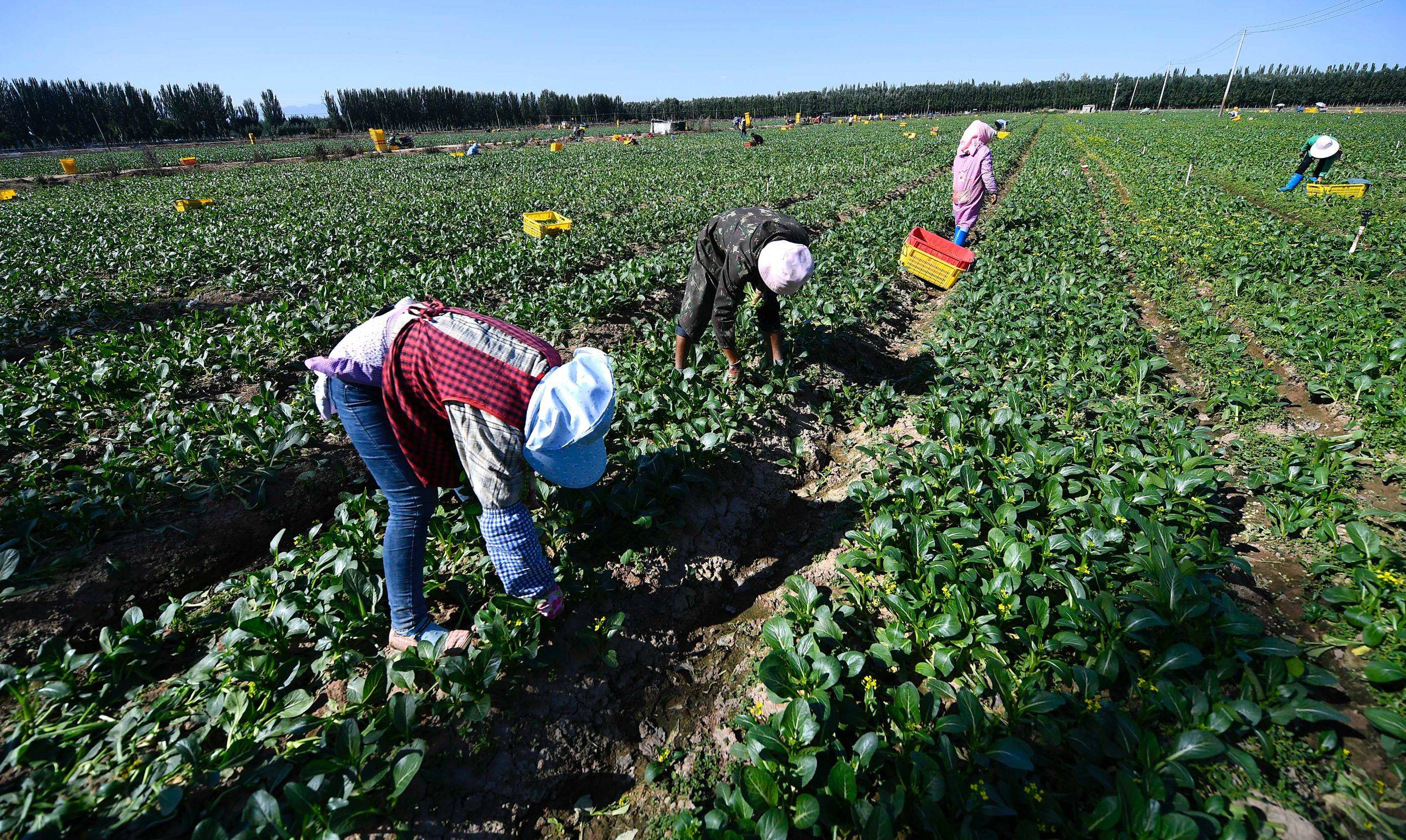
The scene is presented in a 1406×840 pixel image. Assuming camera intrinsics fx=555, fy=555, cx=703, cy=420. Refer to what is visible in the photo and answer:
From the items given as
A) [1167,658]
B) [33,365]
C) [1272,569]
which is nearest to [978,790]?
[1167,658]

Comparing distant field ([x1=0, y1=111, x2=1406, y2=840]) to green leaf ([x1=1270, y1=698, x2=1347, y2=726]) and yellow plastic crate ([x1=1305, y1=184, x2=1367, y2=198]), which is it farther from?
yellow plastic crate ([x1=1305, y1=184, x2=1367, y2=198])

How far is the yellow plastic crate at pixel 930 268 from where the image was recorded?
8016mm

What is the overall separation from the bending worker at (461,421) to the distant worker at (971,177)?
27.9 feet

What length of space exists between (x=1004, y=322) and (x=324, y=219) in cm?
1517

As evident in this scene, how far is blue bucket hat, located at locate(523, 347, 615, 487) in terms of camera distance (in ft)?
6.29

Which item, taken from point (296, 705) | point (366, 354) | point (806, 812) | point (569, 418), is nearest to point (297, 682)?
point (296, 705)

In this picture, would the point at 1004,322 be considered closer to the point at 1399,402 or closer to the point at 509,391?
the point at 1399,402

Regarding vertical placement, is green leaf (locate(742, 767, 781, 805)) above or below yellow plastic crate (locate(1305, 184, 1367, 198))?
below

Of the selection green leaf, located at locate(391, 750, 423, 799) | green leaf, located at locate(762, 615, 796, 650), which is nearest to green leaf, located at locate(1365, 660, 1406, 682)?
green leaf, located at locate(762, 615, 796, 650)

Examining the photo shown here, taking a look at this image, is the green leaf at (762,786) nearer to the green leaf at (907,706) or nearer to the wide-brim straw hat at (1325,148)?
the green leaf at (907,706)

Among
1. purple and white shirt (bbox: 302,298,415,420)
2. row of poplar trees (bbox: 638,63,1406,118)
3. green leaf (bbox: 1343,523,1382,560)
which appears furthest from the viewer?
row of poplar trees (bbox: 638,63,1406,118)

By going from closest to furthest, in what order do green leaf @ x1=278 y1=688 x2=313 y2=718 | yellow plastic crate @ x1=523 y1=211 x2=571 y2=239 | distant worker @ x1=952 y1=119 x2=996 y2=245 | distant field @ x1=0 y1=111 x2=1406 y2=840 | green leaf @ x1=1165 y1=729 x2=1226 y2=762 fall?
green leaf @ x1=1165 y1=729 x2=1226 y2=762, distant field @ x1=0 y1=111 x2=1406 y2=840, green leaf @ x1=278 y1=688 x2=313 y2=718, distant worker @ x1=952 y1=119 x2=996 y2=245, yellow plastic crate @ x1=523 y1=211 x2=571 y2=239

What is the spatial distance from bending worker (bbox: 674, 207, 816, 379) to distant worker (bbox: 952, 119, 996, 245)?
18.2 feet

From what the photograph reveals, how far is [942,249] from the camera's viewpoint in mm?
8695
